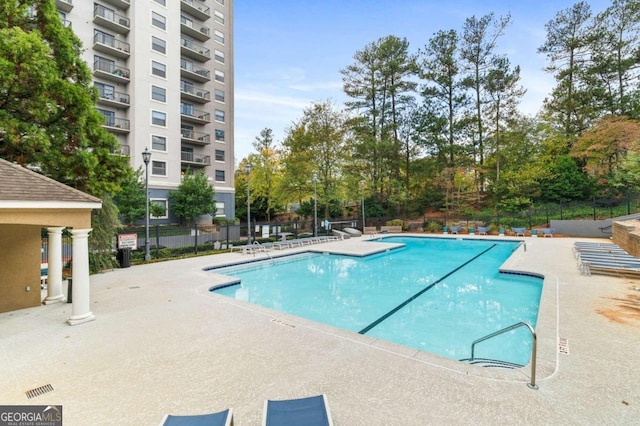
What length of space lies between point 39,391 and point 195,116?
97.4 feet

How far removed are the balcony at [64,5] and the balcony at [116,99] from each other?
6099 millimetres

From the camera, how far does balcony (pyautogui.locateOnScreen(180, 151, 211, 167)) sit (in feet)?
92.8

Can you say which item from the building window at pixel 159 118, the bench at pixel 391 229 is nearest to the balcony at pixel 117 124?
the building window at pixel 159 118

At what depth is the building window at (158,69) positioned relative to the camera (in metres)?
25.6

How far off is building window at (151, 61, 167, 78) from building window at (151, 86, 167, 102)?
1.22 meters

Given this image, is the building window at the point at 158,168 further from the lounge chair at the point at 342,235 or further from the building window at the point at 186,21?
the lounge chair at the point at 342,235

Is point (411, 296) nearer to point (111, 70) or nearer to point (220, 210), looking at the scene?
point (220, 210)

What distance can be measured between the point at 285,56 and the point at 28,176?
21580mm

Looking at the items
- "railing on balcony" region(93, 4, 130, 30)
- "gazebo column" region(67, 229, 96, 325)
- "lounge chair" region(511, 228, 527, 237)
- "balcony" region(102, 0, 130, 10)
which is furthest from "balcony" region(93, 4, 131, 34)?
"lounge chair" region(511, 228, 527, 237)

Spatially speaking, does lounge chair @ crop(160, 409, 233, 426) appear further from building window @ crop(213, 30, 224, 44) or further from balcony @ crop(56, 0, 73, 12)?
building window @ crop(213, 30, 224, 44)

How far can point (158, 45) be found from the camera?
1022 inches

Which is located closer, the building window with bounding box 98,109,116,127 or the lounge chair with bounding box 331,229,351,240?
the lounge chair with bounding box 331,229,351,240

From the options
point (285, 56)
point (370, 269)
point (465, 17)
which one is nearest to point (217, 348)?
point (370, 269)

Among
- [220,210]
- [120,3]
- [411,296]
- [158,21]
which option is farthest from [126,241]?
[120,3]
